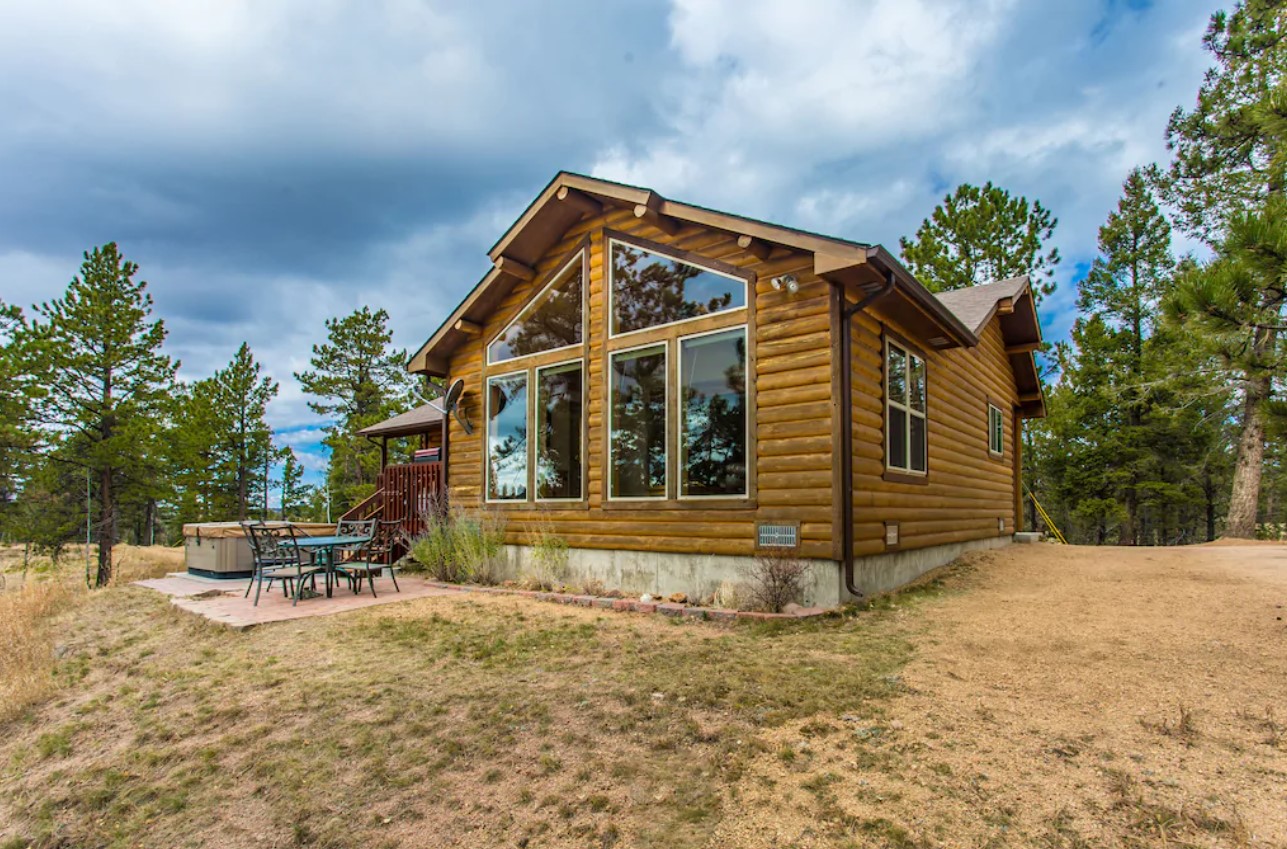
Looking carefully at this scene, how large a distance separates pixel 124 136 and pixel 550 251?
679 cm

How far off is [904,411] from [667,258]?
327cm

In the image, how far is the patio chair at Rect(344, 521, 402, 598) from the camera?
7.20 metres

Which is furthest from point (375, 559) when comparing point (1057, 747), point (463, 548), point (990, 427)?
point (990, 427)

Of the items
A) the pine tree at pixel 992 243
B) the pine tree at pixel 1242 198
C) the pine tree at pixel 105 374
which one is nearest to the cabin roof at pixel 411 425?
the pine tree at pixel 105 374

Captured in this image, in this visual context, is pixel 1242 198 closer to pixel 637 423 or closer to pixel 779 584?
pixel 637 423

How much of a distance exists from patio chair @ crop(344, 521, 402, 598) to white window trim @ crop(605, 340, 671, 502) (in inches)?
110

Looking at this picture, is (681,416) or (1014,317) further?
(1014,317)

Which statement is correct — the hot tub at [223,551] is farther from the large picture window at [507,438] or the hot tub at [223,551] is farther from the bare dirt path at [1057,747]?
the bare dirt path at [1057,747]

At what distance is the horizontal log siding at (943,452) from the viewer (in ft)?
20.6

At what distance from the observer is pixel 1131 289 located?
19891 millimetres

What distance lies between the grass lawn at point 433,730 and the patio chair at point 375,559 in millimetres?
1676

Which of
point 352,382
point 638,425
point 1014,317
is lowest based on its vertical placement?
point 638,425

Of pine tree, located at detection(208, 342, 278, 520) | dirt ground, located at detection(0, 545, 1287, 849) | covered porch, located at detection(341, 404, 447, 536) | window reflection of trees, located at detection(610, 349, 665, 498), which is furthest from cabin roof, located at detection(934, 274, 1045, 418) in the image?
pine tree, located at detection(208, 342, 278, 520)

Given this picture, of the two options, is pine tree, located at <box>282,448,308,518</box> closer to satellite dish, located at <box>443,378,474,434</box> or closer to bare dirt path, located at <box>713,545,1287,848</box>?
satellite dish, located at <box>443,378,474,434</box>
